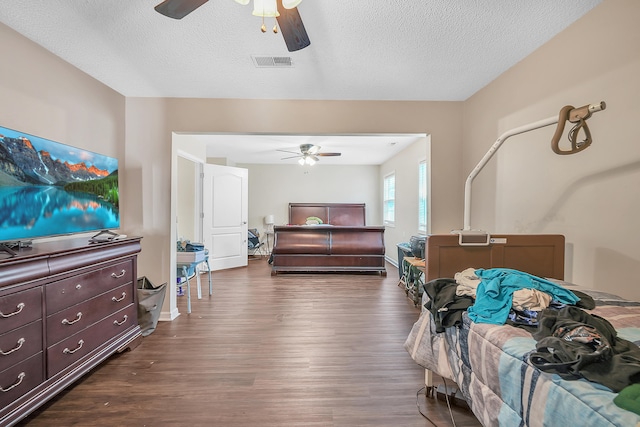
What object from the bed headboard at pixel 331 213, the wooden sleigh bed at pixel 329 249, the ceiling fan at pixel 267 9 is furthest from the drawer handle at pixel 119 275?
the bed headboard at pixel 331 213

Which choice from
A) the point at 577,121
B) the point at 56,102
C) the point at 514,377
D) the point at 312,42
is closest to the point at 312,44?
the point at 312,42

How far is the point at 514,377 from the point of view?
0.94 meters

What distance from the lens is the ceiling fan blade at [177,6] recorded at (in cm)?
134

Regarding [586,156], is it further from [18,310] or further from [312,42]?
[18,310]

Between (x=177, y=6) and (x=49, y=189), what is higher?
(x=177, y=6)

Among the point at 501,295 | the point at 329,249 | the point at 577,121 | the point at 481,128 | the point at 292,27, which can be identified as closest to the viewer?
the point at 501,295

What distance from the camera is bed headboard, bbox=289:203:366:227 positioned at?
7508 mm

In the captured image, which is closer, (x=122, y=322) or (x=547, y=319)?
(x=547, y=319)

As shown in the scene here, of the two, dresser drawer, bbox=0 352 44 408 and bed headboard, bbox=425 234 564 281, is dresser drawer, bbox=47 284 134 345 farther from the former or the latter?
bed headboard, bbox=425 234 564 281

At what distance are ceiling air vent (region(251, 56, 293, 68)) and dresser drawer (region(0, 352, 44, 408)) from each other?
2466 mm

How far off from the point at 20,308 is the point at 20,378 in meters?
0.38

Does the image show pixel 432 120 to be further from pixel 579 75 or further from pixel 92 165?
pixel 92 165

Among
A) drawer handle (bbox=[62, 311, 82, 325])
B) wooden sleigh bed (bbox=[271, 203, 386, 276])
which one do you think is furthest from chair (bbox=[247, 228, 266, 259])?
drawer handle (bbox=[62, 311, 82, 325])

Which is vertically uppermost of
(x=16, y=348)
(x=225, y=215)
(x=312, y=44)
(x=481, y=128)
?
(x=312, y=44)
